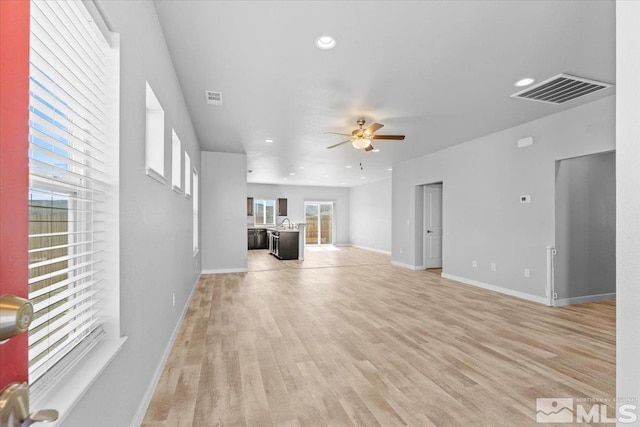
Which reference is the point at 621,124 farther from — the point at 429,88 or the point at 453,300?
the point at 453,300

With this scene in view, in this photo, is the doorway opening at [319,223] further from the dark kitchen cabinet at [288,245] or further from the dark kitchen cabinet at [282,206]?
the dark kitchen cabinet at [288,245]

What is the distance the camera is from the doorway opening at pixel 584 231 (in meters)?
4.49

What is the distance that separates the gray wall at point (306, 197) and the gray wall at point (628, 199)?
1211cm

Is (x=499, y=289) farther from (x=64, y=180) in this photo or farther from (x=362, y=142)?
(x=64, y=180)

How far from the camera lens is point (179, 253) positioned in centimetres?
358

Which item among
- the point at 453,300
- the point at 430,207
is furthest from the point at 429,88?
the point at 430,207

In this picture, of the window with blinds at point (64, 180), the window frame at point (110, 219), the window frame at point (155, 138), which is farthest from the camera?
the window frame at point (155, 138)

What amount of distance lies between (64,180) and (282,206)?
11864mm

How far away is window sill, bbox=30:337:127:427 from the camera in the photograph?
3.09 feet

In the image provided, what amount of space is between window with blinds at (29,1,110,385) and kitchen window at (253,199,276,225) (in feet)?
37.7

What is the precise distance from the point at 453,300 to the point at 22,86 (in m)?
5.04

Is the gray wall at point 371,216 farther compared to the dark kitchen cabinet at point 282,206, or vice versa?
the dark kitchen cabinet at point 282,206

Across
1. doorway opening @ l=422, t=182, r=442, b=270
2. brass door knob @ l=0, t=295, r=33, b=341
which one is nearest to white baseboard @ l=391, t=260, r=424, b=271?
doorway opening @ l=422, t=182, r=442, b=270

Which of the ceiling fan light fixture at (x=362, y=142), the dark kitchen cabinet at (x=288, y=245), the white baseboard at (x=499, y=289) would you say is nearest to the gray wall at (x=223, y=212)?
the dark kitchen cabinet at (x=288, y=245)
